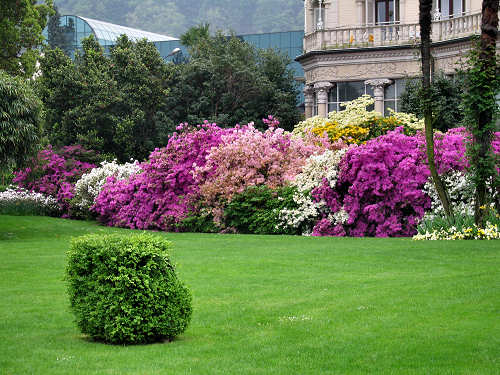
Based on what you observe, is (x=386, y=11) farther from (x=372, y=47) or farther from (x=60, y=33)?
(x=60, y=33)

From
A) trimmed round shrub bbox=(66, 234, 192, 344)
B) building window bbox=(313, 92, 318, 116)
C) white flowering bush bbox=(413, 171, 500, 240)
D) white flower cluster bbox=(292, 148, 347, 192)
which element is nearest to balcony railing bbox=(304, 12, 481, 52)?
building window bbox=(313, 92, 318, 116)

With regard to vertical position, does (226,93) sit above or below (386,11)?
below

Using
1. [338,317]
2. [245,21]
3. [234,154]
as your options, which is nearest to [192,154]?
[234,154]

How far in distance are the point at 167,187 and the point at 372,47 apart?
1505cm

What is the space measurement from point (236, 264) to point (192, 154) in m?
12.6

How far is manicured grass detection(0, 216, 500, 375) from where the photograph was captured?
286 inches

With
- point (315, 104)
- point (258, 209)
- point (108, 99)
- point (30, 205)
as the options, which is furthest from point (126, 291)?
point (315, 104)

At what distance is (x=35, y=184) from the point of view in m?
33.8

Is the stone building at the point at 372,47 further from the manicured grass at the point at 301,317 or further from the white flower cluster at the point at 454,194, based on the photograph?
the manicured grass at the point at 301,317

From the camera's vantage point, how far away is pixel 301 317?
9.25 metres

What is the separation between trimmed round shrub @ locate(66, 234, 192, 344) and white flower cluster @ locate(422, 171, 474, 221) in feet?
42.3

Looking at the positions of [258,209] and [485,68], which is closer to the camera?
[485,68]

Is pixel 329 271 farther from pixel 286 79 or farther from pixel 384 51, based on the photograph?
pixel 286 79

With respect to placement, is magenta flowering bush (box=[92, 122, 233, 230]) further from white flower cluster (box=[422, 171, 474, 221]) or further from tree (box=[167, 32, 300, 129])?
tree (box=[167, 32, 300, 129])
